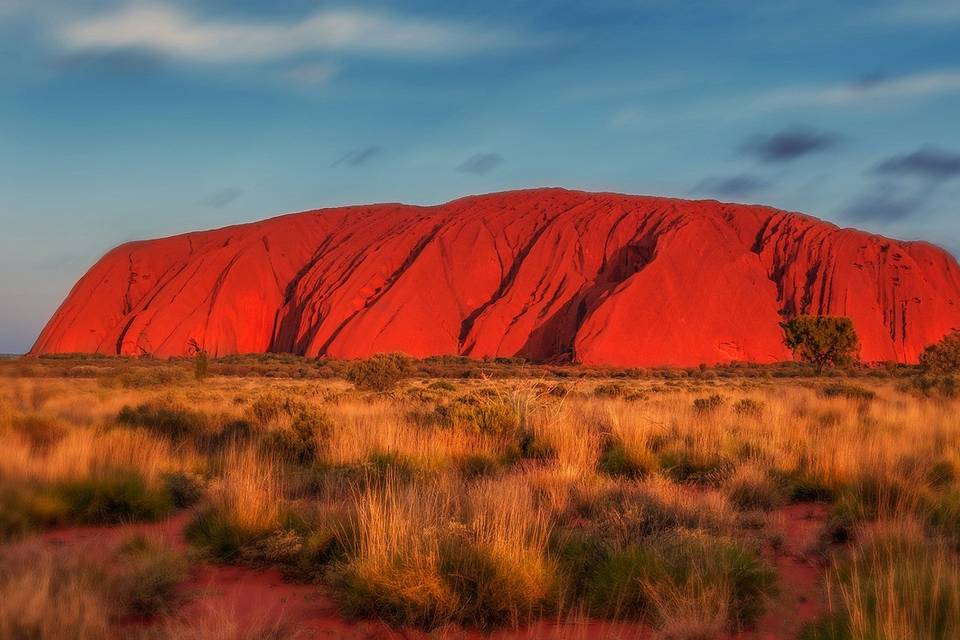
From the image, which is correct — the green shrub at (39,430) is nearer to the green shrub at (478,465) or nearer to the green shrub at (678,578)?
the green shrub at (478,465)

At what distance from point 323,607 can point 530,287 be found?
50.9 meters

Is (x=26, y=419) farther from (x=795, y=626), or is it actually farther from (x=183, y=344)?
(x=183, y=344)

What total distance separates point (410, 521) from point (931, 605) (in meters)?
2.99

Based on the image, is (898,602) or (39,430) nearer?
(898,602)

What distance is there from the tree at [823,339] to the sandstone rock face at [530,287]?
11.2 meters

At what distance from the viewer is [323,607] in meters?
4.51

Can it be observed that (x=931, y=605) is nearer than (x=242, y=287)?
Yes

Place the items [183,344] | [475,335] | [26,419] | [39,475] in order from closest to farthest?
[39,475] → [26,419] → [475,335] → [183,344]

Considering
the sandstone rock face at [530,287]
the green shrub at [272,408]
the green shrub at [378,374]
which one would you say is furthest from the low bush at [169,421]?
the sandstone rock face at [530,287]

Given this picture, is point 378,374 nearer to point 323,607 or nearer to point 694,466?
point 694,466

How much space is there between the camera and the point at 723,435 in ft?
31.6

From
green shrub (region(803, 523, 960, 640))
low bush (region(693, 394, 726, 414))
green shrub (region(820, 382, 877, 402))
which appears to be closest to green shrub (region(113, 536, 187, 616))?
green shrub (region(803, 523, 960, 640))

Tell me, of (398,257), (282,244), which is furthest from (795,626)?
(282,244)

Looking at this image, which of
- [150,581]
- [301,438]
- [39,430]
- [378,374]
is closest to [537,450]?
[301,438]
